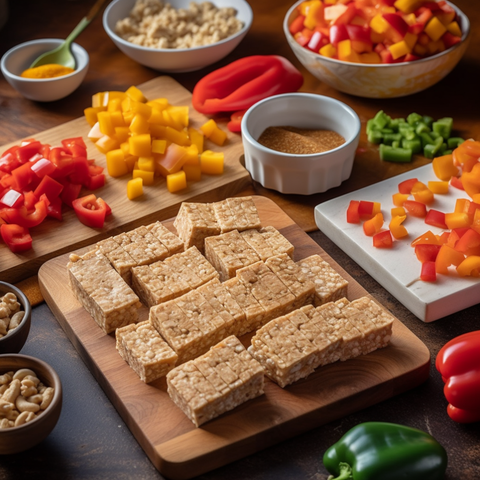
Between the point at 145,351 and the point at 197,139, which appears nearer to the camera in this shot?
the point at 145,351

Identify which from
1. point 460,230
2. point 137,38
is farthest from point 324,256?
point 137,38

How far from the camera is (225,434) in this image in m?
2.68

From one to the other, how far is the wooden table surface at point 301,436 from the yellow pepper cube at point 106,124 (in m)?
0.59

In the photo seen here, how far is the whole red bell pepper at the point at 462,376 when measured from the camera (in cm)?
274

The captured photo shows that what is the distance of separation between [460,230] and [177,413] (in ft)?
4.89

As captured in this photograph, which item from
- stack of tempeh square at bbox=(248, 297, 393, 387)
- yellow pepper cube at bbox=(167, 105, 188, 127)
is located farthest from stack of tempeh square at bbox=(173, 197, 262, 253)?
yellow pepper cube at bbox=(167, 105, 188, 127)

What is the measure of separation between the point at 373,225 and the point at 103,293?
4.22 feet

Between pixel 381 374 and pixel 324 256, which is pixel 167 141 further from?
pixel 381 374

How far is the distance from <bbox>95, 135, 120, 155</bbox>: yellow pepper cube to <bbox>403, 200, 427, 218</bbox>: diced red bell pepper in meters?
1.60

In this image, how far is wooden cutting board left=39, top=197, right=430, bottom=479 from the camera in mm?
2654

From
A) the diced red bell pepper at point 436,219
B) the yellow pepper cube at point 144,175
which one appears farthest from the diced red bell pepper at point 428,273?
the yellow pepper cube at point 144,175

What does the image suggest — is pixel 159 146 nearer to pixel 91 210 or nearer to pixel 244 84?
pixel 91 210

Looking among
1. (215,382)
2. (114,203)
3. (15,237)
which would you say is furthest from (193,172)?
(215,382)

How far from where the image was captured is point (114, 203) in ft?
12.7
